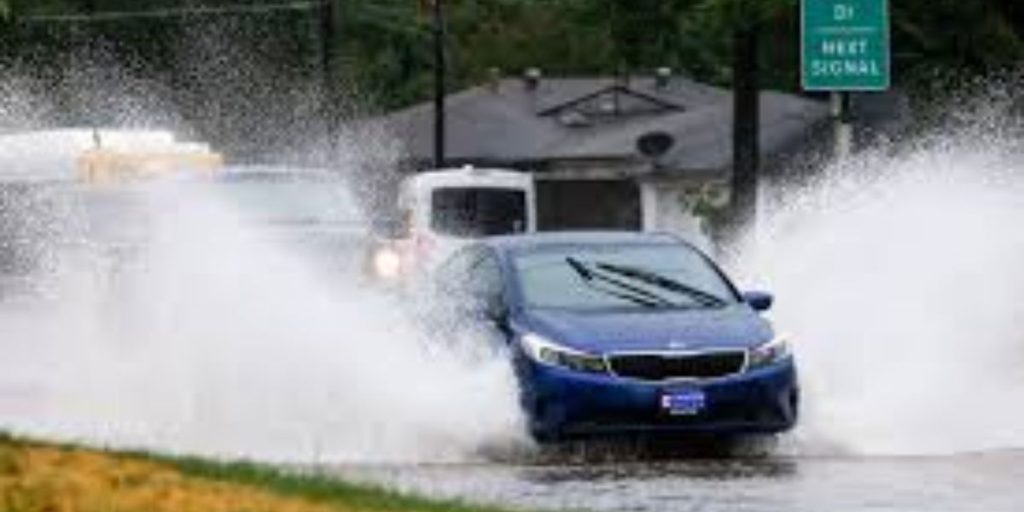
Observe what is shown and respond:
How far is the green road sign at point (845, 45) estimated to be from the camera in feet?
88.2

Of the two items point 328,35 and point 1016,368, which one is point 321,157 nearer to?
point 328,35

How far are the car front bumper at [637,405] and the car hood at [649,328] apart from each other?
0.71 feet

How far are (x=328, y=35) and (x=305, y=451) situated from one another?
139ft

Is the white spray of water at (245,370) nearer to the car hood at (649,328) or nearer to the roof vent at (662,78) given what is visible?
the car hood at (649,328)

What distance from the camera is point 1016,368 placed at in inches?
906

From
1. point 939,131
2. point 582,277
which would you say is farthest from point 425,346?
point 939,131

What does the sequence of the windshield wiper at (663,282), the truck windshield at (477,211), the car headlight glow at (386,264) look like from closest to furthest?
the windshield wiper at (663,282)
the car headlight glow at (386,264)
the truck windshield at (477,211)

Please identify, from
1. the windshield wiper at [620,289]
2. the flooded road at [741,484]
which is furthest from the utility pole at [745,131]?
the flooded road at [741,484]

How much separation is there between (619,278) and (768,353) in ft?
4.61

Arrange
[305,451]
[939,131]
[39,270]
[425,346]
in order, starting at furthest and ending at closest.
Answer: [939,131], [39,270], [425,346], [305,451]

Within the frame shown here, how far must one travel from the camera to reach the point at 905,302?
73.3ft

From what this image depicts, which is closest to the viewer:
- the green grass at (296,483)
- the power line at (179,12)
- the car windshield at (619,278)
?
the green grass at (296,483)

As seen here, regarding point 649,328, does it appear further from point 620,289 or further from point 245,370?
point 245,370

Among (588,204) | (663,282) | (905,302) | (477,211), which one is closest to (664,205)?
(588,204)
